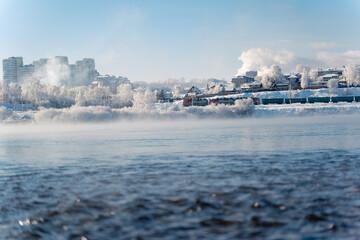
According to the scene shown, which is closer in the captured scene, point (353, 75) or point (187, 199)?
point (187, 199)

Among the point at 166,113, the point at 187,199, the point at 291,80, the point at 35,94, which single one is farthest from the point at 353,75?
the point at 187,199

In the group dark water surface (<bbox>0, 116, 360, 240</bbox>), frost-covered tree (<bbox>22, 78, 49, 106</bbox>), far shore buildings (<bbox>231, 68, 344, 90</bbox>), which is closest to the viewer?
dark water surface (<bbox>0, 116, 360, 240</bbox>)

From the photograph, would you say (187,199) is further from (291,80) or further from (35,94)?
(291,80)

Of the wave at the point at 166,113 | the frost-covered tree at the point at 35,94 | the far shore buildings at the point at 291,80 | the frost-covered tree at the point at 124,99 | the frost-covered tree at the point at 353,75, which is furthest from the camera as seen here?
the far shore buildings at the point at 291,80

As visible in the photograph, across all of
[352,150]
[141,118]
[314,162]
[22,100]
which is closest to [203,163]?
[314,162]

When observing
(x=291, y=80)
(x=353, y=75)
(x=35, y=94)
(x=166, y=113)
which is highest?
(x=353, y=75)

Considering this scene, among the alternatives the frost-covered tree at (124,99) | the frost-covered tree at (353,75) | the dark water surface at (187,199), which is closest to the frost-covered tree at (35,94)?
the frost-covered tree at (124,99)

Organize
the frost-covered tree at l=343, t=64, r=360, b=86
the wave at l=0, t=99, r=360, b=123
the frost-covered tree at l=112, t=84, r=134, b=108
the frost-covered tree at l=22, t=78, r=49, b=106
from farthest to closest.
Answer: the frost-covered tree at l=343, t=64, r=360, b=86
the frost-covered tree at l=22, t=78, r=49, b=106
the frost-covered tree at l=112, t=84, r=134, b=108
the wave at l=0, t=99, r=360, b=123

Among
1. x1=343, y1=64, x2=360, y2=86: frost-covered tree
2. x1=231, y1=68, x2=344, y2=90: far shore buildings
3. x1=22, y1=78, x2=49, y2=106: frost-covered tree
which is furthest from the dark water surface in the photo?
x1=343, y1=64, x2=360, y2=86: frost-covered tree

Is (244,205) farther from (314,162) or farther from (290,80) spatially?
(290,80)

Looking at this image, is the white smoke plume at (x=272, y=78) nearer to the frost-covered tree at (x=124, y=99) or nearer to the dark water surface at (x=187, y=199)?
the frost-covered tree at (x=124, y=99)

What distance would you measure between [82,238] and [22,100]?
125 metres

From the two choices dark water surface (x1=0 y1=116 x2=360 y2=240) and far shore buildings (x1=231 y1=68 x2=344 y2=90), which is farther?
far shore buildings (x1=231 y1=68 x2=344 y2=90)

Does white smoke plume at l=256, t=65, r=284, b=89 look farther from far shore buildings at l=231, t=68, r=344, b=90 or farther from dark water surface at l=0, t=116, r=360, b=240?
dark water surface at l=0, t=116, r=360, b=240
